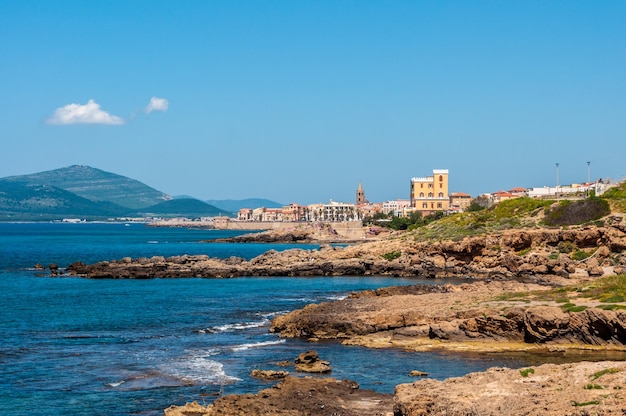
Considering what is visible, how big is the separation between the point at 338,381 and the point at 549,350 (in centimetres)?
952

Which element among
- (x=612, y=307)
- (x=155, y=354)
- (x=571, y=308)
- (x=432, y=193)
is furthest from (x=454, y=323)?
(x=432, y=193)

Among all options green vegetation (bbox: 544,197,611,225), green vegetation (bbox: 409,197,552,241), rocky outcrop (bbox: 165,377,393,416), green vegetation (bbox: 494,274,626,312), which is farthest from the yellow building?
rocky outcrop (bbox: 165,377,393,416)

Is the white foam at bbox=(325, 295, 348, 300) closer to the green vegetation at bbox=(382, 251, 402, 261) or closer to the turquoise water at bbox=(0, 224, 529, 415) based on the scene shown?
the turquoise water at bbox=(0, 224, 529, 415)

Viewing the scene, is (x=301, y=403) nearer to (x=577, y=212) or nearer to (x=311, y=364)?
(x=311, y=364)

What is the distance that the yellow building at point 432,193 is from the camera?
165625 mm

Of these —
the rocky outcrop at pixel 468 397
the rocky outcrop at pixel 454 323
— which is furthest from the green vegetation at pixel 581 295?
the rocky outcrop at pixel 468 397

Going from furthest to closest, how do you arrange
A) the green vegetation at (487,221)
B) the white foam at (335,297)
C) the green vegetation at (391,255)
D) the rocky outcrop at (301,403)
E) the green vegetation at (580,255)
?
the green vegetation at (487,221) → the green vegetation at (391,255) → the green vegetation at (580,255) → the white foam at (335,297) → the rocky outcrop at (301,403)

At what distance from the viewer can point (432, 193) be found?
170125 mm

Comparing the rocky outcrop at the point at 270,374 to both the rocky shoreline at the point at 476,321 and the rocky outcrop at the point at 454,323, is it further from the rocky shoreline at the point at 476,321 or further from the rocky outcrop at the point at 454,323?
the rocky outcrop at the point at 454,323

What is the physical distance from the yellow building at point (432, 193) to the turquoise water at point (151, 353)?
11174 centimetres

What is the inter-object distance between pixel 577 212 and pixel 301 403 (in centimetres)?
6086

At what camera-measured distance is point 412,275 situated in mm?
70750

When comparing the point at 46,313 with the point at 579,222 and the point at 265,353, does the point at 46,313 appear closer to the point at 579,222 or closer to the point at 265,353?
the point at 265,353

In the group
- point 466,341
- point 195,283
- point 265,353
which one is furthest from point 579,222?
point 265,353
